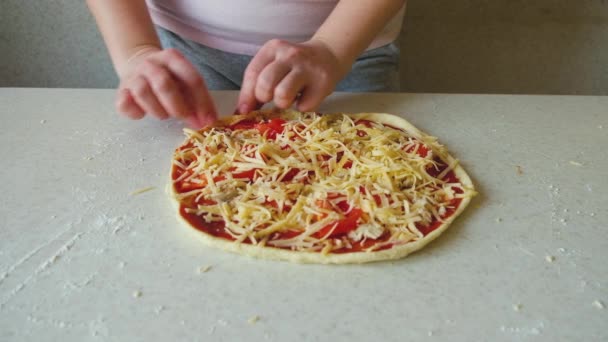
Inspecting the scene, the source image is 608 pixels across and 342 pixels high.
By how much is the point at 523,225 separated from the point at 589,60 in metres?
1.39

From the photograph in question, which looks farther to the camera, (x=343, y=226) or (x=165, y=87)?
(x=165, y=87)

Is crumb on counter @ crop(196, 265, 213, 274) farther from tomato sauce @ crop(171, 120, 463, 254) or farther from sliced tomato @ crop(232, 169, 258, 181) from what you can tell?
sliced tomato @ crop(232, 169, 258, 181)

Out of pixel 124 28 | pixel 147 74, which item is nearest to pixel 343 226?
pixel 147 74

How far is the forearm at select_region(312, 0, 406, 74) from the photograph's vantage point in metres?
1.13

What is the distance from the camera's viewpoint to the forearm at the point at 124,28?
1101 millimetres

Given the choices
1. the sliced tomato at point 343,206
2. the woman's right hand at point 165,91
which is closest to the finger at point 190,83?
the woman's right hand at point 165,91

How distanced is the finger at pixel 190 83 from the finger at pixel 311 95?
0.61 feet

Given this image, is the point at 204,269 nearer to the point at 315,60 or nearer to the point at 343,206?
the point at 343,206

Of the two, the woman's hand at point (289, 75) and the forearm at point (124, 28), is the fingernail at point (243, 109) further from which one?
the forearm at point (124, 28)

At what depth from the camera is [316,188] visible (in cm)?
84

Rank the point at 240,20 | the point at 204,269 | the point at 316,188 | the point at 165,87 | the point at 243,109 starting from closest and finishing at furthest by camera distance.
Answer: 1. the point at 204,269
2. the point at 316,188
3. the point at 165,87
4. the point at 243,109
5. the point at 240,20

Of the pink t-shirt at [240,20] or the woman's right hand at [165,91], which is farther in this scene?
the pink t-shirt at [240,20]

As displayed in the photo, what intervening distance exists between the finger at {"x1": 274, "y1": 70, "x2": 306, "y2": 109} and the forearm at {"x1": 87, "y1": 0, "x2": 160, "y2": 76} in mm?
315

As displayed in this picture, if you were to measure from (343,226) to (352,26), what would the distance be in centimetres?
55
